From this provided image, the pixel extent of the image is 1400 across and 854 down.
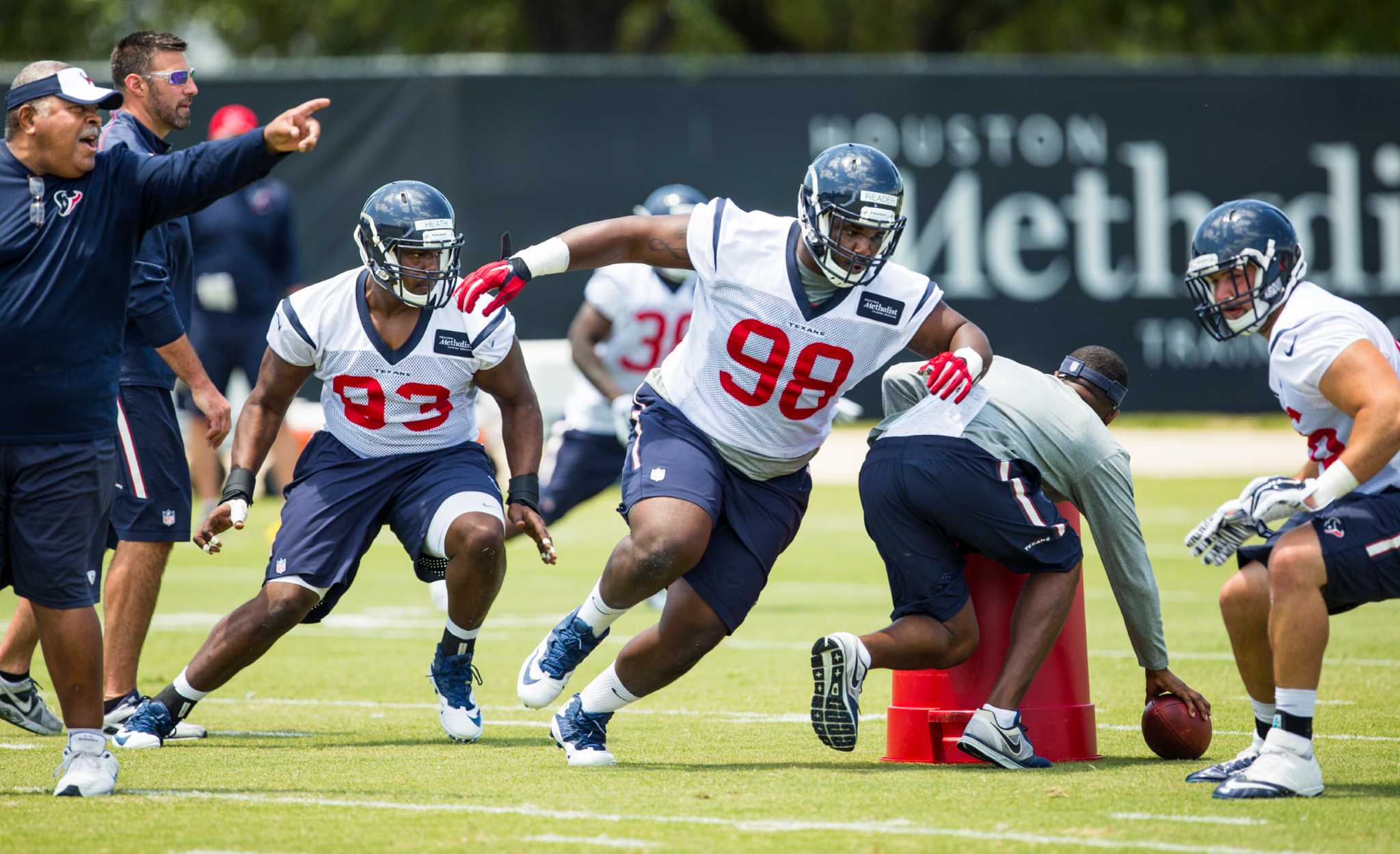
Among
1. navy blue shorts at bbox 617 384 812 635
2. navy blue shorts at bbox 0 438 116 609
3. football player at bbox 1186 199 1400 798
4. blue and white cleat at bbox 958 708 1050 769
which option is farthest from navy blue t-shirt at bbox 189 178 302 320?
football player at bbox 1186 199 1400 798

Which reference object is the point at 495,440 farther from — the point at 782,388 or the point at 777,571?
the point at 782,388

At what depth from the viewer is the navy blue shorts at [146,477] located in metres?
6.59

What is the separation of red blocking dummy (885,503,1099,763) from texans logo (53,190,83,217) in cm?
286

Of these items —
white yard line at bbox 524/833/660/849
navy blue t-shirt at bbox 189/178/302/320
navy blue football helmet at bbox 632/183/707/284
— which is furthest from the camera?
navy blue t-shirt at bbox 189/178/302/320

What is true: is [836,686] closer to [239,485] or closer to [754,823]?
[754,823]

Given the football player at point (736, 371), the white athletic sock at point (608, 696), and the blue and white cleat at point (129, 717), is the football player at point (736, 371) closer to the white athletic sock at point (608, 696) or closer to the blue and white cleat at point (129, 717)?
the white athletic sock at point (608, 696)

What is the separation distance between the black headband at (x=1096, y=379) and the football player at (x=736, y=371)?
0.47m

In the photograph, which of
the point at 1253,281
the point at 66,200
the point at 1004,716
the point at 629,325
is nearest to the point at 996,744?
the point at 1004,716

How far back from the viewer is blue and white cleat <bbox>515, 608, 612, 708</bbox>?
19.9ft

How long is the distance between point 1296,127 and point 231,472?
14064 millimetres

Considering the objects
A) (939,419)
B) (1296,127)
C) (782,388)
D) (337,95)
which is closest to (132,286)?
(782,388)

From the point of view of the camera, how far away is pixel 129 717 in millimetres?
6336

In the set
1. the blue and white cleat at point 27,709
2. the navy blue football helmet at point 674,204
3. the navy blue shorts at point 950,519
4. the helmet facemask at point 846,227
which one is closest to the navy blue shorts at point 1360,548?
the navy blue shorts at point 950,519

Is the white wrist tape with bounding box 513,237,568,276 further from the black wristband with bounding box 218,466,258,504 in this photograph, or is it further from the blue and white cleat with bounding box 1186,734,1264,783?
the blue and white cleat with bounding box 1186,734,1264,783
